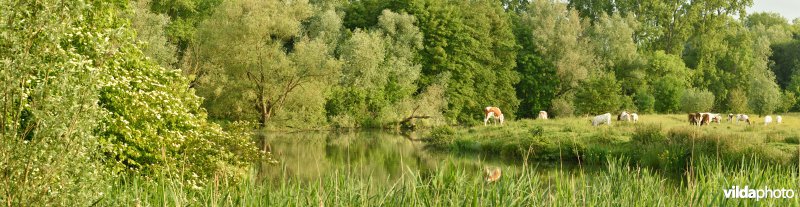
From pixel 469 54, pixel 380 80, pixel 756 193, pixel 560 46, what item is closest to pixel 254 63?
pixel 380 80

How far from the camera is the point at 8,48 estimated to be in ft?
18.4

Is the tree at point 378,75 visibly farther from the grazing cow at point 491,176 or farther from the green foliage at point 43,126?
the green foliage at point 43,126

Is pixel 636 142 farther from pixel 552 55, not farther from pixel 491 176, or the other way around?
pixel 552 55

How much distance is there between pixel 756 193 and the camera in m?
6.93

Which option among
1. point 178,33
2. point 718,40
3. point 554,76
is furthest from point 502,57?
point 178,33

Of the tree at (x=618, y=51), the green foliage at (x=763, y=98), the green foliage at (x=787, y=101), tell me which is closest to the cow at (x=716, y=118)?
the green foliage at (x=763, y=98)

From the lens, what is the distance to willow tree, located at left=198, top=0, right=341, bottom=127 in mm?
36531

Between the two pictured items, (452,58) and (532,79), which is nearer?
(452,58)

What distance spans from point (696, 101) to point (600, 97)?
747 centimetres

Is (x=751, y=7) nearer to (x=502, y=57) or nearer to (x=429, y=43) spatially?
(x=502, y=57)

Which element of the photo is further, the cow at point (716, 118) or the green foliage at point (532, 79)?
the green foliage at point (532, 79)

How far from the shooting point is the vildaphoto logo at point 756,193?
6.88 meters

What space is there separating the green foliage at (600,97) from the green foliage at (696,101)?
5785 millimetres

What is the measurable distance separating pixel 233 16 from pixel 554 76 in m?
24.8
